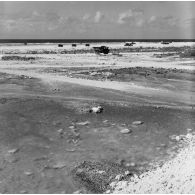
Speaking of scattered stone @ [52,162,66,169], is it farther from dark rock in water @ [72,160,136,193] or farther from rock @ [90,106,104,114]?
rock @ [90,106,104,114]

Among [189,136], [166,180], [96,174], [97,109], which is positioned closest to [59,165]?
[96,174]

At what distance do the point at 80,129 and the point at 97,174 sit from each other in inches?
129

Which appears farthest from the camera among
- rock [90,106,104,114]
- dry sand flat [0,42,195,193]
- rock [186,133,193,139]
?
rock [90,106,104,114]

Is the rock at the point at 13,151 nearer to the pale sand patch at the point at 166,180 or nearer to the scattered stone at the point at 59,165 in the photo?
the scattered stone at the point at 59,165

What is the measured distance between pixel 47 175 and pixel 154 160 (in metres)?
2.73

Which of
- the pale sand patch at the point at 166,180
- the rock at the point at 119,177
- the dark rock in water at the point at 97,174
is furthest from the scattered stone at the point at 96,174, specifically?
the pale sand patch at the point at 166,180

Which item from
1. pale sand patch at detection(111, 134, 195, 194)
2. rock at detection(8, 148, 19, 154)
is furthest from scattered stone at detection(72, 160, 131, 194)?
rock at detection(8, 148, 19, 154)

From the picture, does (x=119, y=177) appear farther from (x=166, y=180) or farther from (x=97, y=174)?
(x=166, y=180)

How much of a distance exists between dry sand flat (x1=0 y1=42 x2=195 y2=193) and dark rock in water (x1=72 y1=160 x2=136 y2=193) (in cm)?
2

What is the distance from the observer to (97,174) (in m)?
7.81

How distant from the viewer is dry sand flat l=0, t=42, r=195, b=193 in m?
7.97

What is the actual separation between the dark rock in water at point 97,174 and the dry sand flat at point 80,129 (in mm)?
25

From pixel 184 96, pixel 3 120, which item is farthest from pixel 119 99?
pixel 3 120

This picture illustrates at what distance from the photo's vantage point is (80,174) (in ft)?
25.8
